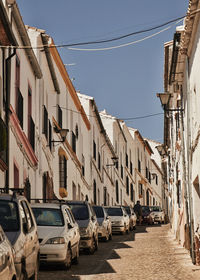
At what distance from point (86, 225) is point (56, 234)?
4767 millimetres

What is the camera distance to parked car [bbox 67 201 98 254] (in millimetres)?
17406

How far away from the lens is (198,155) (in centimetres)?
1308

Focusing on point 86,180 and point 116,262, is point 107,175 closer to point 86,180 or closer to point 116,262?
point 86,180

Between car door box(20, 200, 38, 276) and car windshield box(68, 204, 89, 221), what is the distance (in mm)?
8327

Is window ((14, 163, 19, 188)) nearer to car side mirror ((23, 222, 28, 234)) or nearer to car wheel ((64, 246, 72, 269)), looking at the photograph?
car wheel ((64, 246, 72, 269))

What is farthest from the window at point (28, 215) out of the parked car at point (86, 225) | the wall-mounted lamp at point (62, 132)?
the wall-mounted lamp at point (62, 132)

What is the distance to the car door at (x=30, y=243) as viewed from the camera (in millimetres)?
9133

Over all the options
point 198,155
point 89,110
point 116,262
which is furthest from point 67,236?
point 89,110

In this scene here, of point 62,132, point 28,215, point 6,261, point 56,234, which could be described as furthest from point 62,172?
point 6,261

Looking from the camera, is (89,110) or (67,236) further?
(89,110)

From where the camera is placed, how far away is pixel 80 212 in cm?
1886

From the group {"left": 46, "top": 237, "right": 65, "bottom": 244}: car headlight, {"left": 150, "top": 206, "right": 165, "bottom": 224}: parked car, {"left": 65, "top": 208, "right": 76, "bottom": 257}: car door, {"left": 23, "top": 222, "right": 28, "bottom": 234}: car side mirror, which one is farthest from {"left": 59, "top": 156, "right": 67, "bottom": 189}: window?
{"left": 23, "top": 222, "right": 28, "bottom": 234}: car side mirror

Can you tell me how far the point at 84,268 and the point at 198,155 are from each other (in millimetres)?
3944

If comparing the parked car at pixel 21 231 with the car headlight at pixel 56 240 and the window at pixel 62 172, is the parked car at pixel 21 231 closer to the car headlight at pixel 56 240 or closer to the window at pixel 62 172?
the car headlight at pixel 56 240
